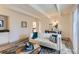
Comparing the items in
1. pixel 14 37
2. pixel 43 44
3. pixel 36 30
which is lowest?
pixel 43 44

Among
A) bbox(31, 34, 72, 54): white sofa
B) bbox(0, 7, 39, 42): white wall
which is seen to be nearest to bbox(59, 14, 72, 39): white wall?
bbox(31, 34, 72, 54): white sofa

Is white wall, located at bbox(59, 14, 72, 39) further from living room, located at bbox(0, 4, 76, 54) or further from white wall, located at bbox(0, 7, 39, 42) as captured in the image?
white wall, located at bbox(0, 7, 39, 42)

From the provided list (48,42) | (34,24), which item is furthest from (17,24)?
(48,42)

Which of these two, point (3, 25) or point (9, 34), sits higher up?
point (3, 25)

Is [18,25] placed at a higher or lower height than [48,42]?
higher

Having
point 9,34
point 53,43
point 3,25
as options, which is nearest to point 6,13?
point 3,25

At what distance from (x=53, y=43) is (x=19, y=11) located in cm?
96

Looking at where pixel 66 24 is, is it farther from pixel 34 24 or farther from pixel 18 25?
pixel 18 25

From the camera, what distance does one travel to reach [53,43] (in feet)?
7.09

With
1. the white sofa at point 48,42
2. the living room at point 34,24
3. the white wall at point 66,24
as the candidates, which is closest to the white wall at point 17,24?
the living room at point 34,24
